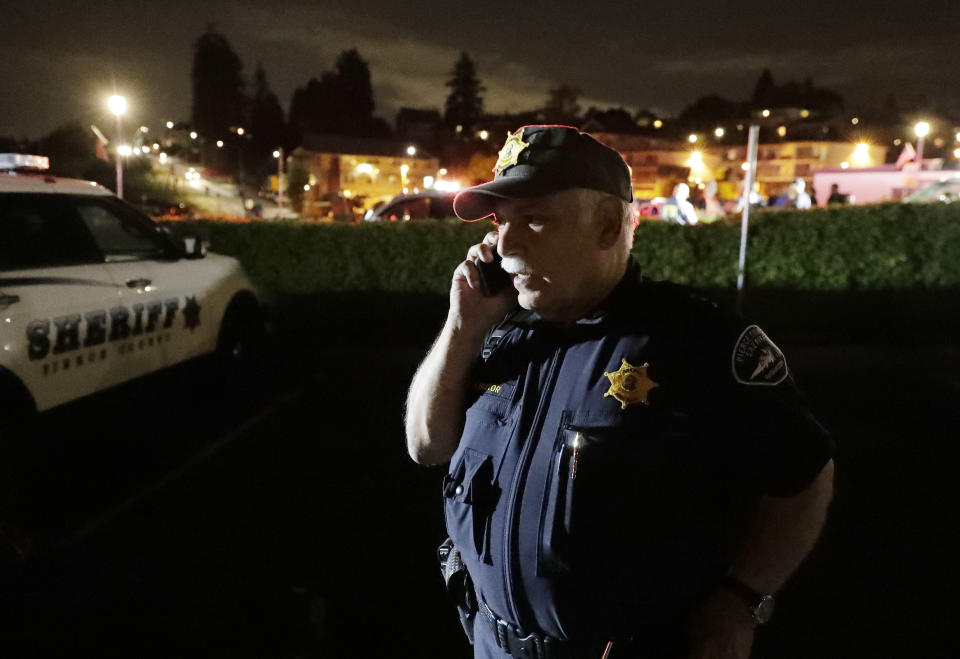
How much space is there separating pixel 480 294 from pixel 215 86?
113m

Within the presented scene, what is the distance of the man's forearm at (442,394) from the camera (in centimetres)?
184

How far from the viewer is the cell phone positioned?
1826mm

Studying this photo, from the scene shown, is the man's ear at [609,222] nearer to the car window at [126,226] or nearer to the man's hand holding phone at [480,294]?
the man's hand holding phone at [480,294]

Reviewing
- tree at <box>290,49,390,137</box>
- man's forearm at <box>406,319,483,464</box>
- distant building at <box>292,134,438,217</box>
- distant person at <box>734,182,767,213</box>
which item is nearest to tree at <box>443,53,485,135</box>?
tree at <box>290,49,390,137</box>

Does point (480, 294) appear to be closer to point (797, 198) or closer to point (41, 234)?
point (41, 234)

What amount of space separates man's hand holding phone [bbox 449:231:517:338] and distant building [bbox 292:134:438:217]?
58663 millimetres

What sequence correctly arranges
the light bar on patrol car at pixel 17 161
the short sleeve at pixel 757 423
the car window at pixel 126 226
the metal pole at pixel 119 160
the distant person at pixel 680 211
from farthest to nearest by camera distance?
the distant person at pixel 680 211, the metal pole at pixel 119 160, the car window at pixel 126 226, the light bar on patrol car at pixel 17 161, the short sleeve at pixel 757 423

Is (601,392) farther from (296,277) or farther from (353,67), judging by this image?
(353,67)

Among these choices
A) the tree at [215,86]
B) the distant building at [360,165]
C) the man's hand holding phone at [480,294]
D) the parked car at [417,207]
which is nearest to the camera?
the man's hand holding phone at [480,294]

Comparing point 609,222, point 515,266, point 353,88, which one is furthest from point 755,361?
point 353,88

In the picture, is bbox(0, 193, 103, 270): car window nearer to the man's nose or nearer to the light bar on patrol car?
the light bar on patrol car

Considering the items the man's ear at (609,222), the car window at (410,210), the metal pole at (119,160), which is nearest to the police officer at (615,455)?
the man's ear at (609,222)

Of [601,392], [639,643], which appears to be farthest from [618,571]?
[601,392]

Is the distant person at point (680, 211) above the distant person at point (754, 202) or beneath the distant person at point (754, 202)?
beneath
